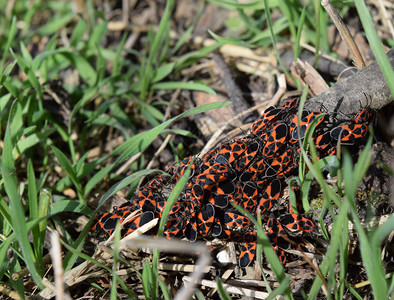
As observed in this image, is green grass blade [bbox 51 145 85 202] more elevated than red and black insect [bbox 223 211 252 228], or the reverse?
green grass blade [bbox 51 145 85 202]

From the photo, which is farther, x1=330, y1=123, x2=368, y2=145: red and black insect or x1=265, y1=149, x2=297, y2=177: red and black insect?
x1=265, y1=149, x2=297, y2=177: red and black insect

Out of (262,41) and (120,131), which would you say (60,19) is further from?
(262,41)

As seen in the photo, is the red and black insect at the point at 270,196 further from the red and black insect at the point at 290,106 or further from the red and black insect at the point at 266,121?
the red and black insect at the point at 290,106

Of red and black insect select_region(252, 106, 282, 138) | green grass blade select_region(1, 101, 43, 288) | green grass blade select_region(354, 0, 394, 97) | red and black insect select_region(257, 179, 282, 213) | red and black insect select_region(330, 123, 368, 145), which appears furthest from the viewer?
red and black insect select_region(252, 106, 282, 138)

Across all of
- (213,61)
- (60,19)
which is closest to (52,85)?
(60,19)

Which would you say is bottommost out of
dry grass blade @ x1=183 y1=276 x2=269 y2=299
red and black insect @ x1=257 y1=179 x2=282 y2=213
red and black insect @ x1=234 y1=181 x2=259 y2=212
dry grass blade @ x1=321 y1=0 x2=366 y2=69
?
dry grass blade @ x1=183 y1=276 x2=269 y2=299

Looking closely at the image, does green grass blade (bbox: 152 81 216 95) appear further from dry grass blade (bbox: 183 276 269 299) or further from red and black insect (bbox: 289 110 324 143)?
dry grass blade (bbox: 183 276 269 299)

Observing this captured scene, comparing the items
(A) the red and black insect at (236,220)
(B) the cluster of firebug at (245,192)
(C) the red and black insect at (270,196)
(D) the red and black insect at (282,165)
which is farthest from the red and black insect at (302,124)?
(A) the red and black insect at (236,220)

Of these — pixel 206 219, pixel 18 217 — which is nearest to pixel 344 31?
pixel 206 219

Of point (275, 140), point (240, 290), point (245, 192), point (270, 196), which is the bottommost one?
point (240, 290)

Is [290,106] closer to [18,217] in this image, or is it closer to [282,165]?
[282,165]

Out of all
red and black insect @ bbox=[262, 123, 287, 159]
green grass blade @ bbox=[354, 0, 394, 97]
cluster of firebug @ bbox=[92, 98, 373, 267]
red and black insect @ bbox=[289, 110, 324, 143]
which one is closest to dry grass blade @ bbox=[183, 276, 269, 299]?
cluster of firebug @ bbox=[92, 98, 373, 267]
